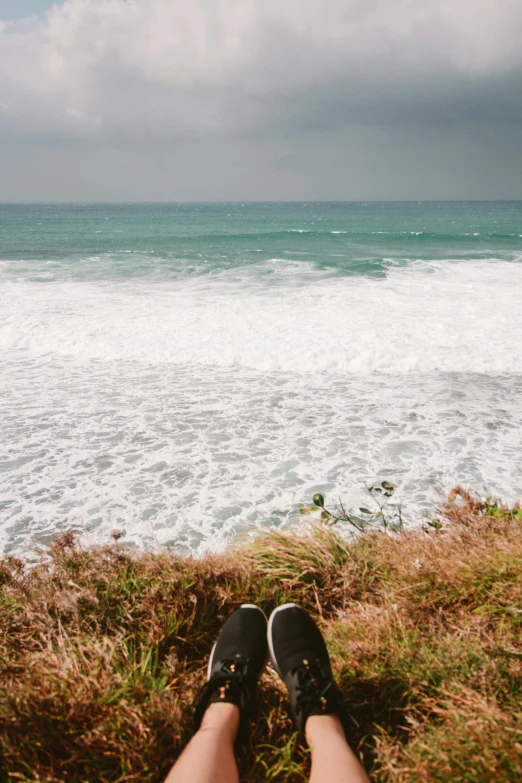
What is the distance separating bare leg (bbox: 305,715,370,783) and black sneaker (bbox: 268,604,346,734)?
4 cm

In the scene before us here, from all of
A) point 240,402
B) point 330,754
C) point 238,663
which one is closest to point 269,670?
point 238,663

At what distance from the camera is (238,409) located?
7.15 meters

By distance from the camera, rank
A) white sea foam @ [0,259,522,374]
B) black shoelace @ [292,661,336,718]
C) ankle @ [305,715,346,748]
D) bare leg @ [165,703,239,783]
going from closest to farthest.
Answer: bare leg @ [165,703,239,783], ankle @ [305,715,346,748], black shoelace @ [292,661,336,718], white sea foam @ [0,259,522,374]

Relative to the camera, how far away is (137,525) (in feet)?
15.2

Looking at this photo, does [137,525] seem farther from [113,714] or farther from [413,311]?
[413,311]

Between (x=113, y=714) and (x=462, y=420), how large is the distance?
19.9ft

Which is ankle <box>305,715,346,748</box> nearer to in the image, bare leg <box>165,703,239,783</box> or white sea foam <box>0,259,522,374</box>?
bare leg <box>165,703,239,783</box>

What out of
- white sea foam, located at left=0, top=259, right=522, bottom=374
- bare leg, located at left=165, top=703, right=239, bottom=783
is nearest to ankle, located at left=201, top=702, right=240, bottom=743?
bare leg, located at left=165, top=703, right=239, bottom=783

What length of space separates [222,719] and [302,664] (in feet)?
1.54

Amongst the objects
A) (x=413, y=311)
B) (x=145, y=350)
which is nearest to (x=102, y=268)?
(x=145, y=350)

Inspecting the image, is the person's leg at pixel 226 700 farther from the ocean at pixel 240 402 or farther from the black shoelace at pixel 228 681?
the ocean at pixel 240 402

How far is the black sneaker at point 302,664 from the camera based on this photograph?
82.6 inches

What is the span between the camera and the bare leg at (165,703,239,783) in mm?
1769

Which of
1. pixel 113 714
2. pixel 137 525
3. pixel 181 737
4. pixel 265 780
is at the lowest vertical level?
pixel 137 525
